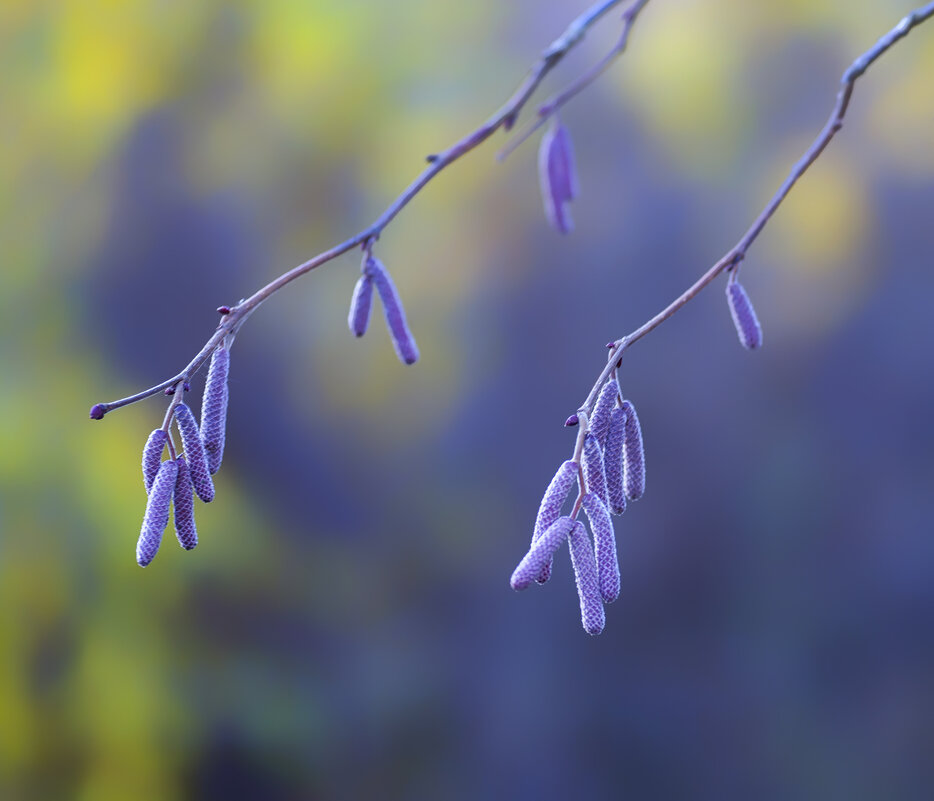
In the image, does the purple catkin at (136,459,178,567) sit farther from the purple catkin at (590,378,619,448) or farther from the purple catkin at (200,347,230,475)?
the purple catkin at (590,378,619,448)

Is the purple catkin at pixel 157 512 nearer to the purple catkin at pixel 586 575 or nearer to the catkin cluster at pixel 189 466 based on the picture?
the catkin cluster at pixel 189 466

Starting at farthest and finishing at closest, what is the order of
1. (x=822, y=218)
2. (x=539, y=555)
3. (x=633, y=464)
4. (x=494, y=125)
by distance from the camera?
(x=822, y=218)
(x=633, y=464)
(x=539, y=555)
(x=494, y=125)

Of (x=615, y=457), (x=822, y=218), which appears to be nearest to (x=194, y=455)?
(x=615, y=457)

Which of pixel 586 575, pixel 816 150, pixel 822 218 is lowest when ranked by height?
pixel 586 575

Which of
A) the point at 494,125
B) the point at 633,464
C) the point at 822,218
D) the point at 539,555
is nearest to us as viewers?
the point at 494,125

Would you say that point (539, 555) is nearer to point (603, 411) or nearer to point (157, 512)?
point (603, 411)

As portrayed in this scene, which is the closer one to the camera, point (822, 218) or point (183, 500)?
point (183, 500)

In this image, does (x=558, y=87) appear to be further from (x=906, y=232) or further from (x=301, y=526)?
(x=301, y=526)
